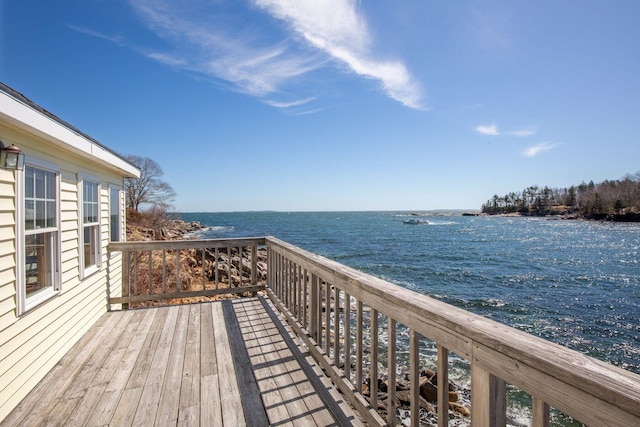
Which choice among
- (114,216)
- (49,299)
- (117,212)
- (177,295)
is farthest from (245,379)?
(117,212)

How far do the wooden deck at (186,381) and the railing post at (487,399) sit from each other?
114cm

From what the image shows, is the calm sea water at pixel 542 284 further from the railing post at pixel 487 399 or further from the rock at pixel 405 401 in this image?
the railing post at pixel 487 399

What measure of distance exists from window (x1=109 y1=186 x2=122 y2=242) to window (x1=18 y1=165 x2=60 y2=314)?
189 centimetres

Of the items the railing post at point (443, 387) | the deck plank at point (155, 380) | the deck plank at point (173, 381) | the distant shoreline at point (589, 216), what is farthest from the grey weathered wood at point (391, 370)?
the distant shoreline at point (589, 216)

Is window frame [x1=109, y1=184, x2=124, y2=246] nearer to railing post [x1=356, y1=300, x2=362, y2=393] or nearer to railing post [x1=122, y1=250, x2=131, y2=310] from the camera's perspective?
railing post [x1=122, y1=250, x2=131, y2=310]

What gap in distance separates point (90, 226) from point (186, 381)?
2742 mm

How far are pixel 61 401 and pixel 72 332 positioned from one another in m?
1.27

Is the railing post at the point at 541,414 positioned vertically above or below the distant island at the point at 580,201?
below

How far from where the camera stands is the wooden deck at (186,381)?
211 cm

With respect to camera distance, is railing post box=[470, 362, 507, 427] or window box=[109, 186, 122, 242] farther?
window box=[109, 186, 122, 242]

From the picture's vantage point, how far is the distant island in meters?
51.3

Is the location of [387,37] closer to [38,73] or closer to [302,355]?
[302,355]

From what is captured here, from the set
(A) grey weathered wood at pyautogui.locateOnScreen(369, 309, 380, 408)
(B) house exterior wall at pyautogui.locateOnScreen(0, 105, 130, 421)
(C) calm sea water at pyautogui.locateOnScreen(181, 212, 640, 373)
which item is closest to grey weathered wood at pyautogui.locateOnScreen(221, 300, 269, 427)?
(A) grey weathered wood at pyautogui.locateOnScreen(369, 309, 380, 408)

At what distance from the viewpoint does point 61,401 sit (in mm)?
2301
